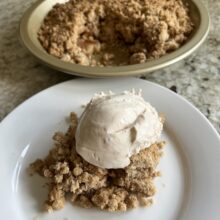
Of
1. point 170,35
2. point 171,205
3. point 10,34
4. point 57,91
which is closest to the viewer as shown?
point 171,205

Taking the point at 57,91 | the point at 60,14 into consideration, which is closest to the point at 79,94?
the point at 57,91

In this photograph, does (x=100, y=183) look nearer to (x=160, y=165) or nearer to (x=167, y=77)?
(x=160, y=165)

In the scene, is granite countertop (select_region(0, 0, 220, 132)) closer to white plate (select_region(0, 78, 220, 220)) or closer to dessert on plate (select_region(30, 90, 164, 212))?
white plate (select_region(0, 78, 220, 220))

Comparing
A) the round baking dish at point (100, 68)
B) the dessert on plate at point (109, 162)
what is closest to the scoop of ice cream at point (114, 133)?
the dessert on plate at point (109, 162)

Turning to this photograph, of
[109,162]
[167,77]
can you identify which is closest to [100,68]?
[167,77]

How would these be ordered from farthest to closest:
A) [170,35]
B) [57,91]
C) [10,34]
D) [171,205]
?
1. [10,34]
2. [170,35]
3. [57,91]
4. [171,205]

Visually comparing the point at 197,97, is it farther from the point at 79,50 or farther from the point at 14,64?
the point at 14,64

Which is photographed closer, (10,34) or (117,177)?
(117,177)

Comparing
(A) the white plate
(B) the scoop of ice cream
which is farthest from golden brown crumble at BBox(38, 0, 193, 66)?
(B) the scoop of ice cream
